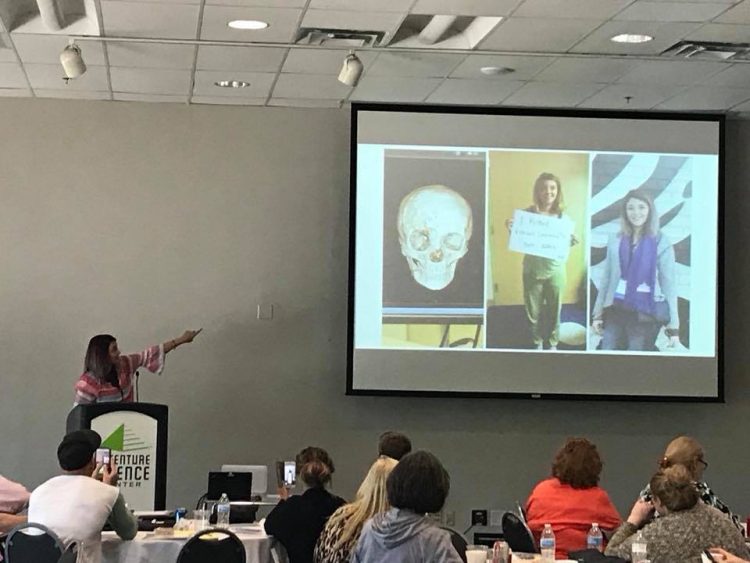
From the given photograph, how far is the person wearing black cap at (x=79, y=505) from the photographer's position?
5148 millimetres

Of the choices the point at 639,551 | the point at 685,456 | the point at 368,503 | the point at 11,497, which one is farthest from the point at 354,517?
the point at 11,497

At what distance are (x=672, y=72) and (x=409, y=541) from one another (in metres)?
4.63

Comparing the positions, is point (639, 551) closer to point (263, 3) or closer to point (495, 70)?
point (263, 3)

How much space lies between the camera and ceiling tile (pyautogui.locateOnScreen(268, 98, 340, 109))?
8.45 m

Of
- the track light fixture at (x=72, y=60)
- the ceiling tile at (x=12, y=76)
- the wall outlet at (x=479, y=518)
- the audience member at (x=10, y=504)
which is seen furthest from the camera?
the wall outlet at (x=479, y=518)

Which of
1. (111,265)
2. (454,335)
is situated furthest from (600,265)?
(111,265)

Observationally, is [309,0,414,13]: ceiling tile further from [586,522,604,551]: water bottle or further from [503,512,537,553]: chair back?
[586,522,604,551]: water bottle

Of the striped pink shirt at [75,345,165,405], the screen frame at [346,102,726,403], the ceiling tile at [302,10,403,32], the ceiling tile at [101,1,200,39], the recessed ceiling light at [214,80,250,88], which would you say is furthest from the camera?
the screen frame at [346,102,726,403]

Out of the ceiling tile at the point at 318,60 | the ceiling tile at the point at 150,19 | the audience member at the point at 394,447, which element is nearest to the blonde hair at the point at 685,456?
the audience member at the point at 394,447

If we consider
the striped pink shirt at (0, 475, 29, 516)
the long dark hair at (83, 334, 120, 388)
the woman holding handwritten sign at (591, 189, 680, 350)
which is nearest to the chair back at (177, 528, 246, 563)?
the striped pink shirt at (0, 475, 29, 516)

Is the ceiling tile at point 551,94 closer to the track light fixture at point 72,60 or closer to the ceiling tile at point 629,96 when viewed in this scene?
the ceiling tile at point 629,96

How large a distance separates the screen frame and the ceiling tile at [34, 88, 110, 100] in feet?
6.15

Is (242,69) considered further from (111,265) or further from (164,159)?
(111,265)

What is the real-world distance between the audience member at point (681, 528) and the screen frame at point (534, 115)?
3766 mm
